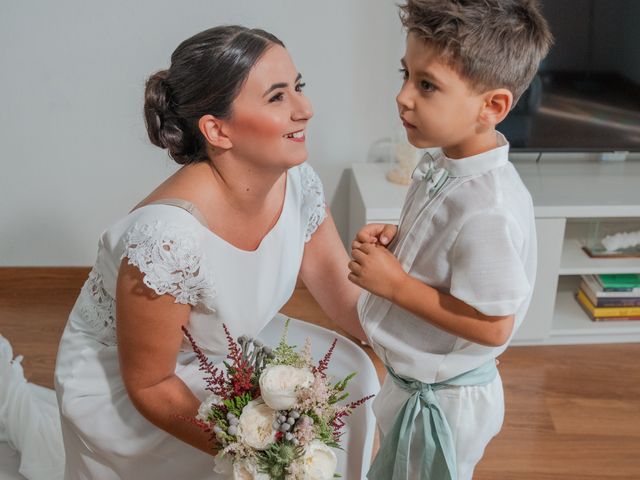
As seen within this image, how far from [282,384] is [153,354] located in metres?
0.47

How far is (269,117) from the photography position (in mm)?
1394

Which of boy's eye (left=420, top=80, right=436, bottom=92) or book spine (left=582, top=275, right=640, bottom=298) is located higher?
boy's eye (left=420, top=80, right=436, bottom=92)

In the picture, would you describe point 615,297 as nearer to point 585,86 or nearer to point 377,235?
point 585,86

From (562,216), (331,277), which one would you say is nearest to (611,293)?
(562,216)

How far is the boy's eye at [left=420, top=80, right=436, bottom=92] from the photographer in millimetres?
1104

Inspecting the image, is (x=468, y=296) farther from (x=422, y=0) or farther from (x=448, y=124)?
(x=422, y=0)

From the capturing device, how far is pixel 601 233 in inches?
105

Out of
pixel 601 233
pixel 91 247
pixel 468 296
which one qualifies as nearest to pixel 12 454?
pixel 91 247

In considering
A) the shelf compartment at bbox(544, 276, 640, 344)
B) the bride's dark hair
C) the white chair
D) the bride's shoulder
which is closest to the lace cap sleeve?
the bride's shoulder

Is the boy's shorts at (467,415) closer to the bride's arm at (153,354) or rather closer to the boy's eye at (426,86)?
the bride's arm at (153,354)

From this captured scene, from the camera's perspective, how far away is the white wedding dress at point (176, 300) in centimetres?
137

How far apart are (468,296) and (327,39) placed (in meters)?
1.75

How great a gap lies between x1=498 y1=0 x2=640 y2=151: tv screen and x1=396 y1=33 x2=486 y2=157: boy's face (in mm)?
1486

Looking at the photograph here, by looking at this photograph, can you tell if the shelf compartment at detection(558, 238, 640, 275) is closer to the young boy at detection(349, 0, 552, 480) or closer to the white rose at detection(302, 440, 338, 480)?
the young boy at detection(349, 0, 552, 480)
